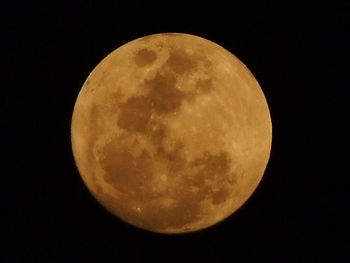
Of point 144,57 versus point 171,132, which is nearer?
point 171,132

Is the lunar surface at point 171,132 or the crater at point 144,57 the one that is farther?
the crater at point 144,57

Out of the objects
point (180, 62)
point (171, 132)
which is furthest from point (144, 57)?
point (171, 132)

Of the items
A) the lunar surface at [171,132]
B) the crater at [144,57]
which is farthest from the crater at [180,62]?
the crater at [144,57]

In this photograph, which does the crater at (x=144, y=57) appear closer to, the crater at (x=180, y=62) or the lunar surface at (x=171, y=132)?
the lunar surface at (x=171, y=132)

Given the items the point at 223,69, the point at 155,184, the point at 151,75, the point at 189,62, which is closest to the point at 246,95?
the point at 223,69

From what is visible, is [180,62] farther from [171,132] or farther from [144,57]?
[171,132]

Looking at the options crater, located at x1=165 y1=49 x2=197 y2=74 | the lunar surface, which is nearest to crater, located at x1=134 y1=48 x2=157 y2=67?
the lunar surface

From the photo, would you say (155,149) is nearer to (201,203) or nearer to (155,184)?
(155,184)
